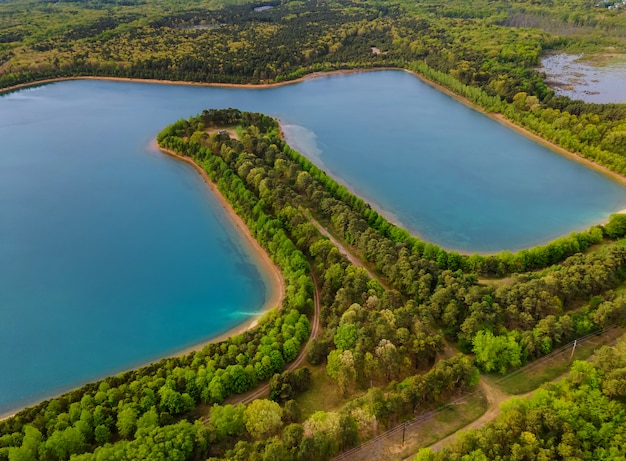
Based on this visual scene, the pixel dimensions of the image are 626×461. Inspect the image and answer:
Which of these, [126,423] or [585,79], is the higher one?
[585,79]

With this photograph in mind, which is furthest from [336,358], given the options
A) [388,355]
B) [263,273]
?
[263,273]

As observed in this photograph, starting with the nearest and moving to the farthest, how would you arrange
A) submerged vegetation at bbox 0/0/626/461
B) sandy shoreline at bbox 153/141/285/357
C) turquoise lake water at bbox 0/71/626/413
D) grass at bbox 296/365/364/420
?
submerged vegetation at bbox 0/0/626/461 < grass at bbox 296/365/364/420 < sandy shoreline at bbox 153/141/285/357 < turquoise lake water at bbox 0/71/626/413

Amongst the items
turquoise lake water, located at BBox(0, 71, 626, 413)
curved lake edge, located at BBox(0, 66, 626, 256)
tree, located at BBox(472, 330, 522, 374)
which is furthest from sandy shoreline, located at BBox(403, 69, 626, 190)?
tree, located at BBox(472, 330, 522, 374)

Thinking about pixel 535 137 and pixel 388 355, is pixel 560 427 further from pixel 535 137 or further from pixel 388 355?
pixel 535 137

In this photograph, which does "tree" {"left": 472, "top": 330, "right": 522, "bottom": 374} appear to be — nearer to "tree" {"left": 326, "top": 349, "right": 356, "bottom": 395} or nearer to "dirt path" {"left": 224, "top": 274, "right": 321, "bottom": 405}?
"tree" {"left": 326, "top": 349, "right": 356, "bottom": 395}

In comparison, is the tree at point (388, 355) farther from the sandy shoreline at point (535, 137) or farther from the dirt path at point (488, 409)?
the sandy shoreline at point (535, 137)

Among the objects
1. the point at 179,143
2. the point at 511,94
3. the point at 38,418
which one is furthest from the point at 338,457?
the point at 511,94
